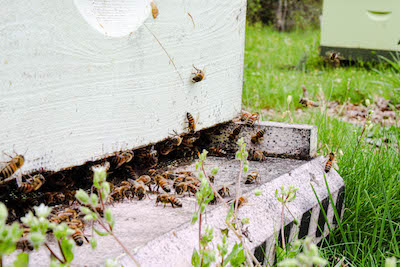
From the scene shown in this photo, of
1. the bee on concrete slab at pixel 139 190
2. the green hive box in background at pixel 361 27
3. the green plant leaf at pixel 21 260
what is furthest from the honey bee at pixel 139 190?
the green hive box in background at pixel 361 27

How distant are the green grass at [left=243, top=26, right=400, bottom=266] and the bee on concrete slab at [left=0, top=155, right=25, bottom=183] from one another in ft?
3.25

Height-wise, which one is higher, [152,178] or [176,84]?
[176,84]

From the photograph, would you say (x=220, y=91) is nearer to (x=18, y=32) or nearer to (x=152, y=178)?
(x=152, y=178)

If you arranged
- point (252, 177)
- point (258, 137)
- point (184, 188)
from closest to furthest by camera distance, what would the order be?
point (184, 188) < point (252, 177) < point (258, 137)

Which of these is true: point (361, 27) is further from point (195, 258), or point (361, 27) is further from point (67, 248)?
point (67, 248)

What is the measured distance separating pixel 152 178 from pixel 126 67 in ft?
1.46

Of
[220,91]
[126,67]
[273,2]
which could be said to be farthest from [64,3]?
[273,2]

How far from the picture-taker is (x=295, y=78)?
5.55 meters

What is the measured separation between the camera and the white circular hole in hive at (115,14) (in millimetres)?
1343

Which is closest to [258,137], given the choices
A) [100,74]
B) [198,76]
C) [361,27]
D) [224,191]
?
[198,76]

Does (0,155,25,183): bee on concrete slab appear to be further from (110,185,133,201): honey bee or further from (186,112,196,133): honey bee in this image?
(186,112,196,133): honey bee

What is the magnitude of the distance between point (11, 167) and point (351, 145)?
69.6 inches

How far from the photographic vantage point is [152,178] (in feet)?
5.68

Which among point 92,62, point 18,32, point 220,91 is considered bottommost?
point 220,91
